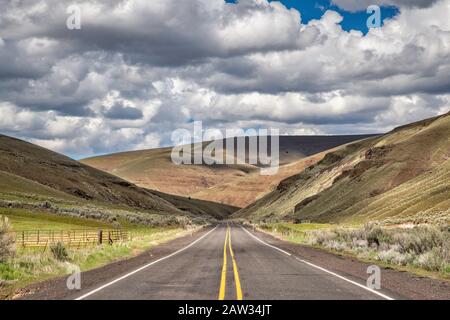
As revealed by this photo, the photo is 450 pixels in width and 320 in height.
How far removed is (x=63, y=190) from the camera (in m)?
121

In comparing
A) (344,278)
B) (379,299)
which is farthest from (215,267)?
(379,299)

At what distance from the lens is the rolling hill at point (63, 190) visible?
87025mm

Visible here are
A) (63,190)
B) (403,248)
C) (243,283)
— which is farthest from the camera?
(63,190)

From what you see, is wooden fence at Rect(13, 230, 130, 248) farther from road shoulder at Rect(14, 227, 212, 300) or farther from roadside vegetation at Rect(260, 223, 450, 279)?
road shoulder at Rect(14, 227, 212, 300)

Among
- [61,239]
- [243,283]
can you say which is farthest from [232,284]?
[61,239]

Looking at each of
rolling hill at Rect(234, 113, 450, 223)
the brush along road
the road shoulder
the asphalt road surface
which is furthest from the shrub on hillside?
rolling hill at Rect(234, 113, 450, 223)

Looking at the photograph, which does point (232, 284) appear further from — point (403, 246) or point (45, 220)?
point (45, 220)

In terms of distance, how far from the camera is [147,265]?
22.5 meters

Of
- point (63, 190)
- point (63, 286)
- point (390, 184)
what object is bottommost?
point (63, 286)

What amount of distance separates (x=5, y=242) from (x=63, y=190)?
103425mm

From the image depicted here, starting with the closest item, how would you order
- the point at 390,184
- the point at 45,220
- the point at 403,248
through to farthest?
1. the point at 403,248
2. the point at 45,220
3. the point at 390,184

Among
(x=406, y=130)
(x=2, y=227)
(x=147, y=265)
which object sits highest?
(x=406, y=130)
